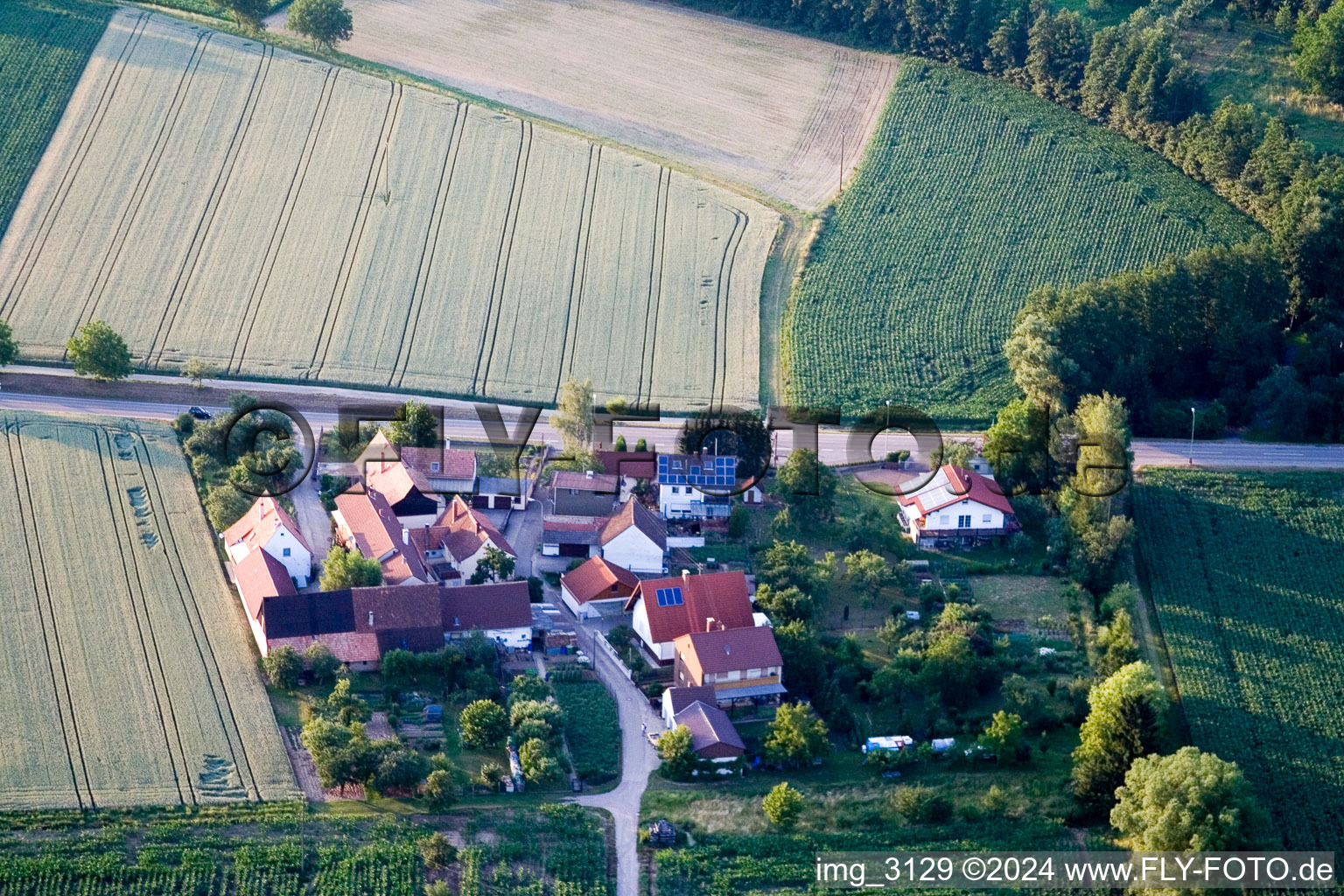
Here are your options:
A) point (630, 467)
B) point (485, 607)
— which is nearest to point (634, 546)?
point (630, 467)

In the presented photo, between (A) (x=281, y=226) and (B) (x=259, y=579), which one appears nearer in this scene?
(B) (x=259, y=579)

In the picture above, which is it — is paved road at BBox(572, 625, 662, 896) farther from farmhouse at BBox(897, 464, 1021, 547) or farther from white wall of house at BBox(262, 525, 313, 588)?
farmhouse at BBox(897, 464, 1021, 547)

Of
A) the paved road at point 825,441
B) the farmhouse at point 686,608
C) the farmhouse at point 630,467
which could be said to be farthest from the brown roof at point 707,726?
the paved road at point 825,441

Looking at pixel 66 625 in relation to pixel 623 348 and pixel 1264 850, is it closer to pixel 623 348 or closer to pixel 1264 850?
pixel 623 348

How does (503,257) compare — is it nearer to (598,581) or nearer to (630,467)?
(630,467)

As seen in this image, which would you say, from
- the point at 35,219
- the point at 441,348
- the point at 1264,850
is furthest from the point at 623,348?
the point at 1264,850

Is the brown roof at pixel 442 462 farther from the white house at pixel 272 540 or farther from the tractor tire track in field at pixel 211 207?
the tractor tire track in field at pixel 211 207

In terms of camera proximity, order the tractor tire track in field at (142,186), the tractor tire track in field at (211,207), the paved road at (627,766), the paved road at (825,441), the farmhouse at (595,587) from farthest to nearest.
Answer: the tractor tire track in field at (142,186), the tractor tire track in field at (211,207), the paved road at (825,441), the farmhouse at (595,587), the paved road at (627,766)

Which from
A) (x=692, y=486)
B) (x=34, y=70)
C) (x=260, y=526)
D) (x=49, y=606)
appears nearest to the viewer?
(x=49, y=606)
